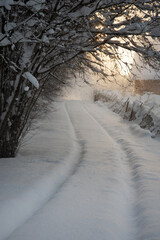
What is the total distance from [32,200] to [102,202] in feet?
3.87

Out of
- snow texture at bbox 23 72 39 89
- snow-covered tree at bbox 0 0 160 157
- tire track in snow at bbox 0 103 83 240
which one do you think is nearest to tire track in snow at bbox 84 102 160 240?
tire track in snow at bbox 0 103 83 240

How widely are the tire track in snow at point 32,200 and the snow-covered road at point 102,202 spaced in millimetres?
44

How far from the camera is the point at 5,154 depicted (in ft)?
21.9

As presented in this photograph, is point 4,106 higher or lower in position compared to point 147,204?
higher

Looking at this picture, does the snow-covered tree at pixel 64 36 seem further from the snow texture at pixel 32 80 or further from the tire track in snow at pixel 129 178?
the tire track in snow at pixel 129 178

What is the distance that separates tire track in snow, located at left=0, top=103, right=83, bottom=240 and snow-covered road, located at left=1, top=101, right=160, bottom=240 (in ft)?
0.15

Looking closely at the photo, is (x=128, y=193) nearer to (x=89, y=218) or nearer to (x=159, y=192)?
(x=159, y=192)

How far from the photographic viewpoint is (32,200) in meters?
4.14

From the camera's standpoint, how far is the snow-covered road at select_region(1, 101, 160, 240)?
10.9ft

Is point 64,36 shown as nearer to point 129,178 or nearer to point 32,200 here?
point 32,200

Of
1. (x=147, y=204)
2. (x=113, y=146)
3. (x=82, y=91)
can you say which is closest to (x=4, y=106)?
(x=147, y=204)

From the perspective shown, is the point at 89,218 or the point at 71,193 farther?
the point at 71,193

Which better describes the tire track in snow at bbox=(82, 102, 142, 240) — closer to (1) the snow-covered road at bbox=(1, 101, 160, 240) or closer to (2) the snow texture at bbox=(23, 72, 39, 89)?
(1) the snow-covered road at bbox=(1, 101, 160, 240)

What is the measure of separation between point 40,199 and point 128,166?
3.08 metres
